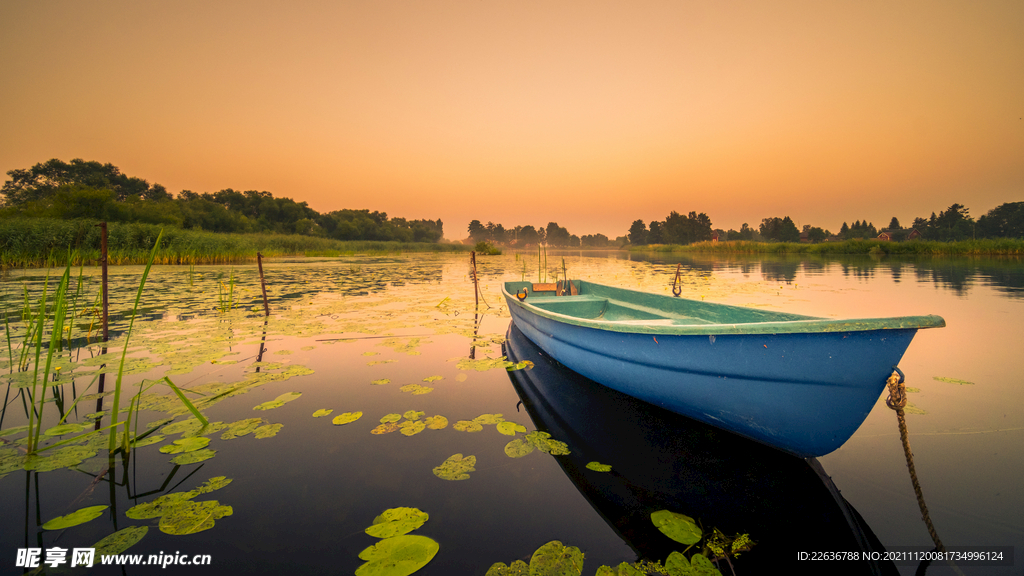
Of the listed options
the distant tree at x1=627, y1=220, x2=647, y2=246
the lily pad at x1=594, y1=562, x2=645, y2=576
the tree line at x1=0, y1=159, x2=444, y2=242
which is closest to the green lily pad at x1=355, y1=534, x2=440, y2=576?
the lily pad at x1=594, y1=562, x2=645, y2=576

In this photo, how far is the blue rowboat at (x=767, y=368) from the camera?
200cm

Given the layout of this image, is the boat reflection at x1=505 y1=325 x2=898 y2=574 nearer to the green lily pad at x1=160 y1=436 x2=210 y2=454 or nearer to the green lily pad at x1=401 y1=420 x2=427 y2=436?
the green lily pad at x1=401 y1=420 x2=427 y2=436

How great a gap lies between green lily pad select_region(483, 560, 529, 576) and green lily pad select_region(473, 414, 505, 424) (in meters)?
1.56

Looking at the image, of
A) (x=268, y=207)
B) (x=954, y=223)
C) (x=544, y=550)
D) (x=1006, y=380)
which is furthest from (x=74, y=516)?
(x=954, y=223)

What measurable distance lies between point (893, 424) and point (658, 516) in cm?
288

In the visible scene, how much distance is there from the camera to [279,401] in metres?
3.62

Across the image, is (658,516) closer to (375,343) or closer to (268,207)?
(375,343)

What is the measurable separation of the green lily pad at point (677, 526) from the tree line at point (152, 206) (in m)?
52.9

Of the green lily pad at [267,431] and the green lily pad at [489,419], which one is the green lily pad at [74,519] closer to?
the green lily pad at [267,431]

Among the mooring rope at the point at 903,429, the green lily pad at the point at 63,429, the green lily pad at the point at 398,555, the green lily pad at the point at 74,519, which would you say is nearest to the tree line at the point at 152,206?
the green lily pad at the point at 63,429

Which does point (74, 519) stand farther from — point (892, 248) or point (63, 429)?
point (892, 248)

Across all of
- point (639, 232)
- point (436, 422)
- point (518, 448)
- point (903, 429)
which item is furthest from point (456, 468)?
point (639, 232)

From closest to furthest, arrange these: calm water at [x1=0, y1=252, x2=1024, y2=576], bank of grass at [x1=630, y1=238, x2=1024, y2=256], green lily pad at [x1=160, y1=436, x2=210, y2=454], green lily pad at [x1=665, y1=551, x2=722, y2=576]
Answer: green lily pad at [x1=665, y1=551, x2=722, y2=576] → calm water at [x1=0, y1=252, x2=1024, y2=576] → green lily pad at [x1=160, y1=436, x2=210, y2=454] → bank of grass at [x1=630, y1=238, x2=1024, y2=256]

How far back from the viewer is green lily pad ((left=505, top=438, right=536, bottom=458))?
2846 millimetres
